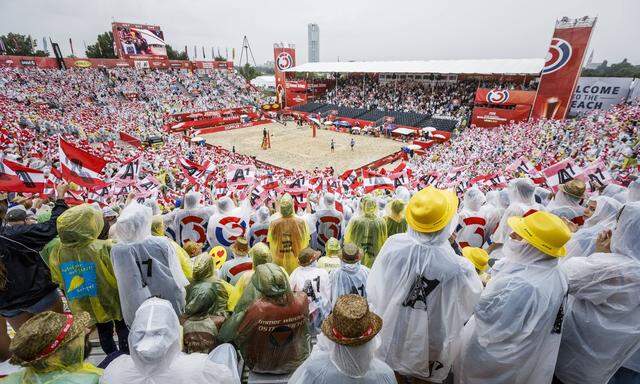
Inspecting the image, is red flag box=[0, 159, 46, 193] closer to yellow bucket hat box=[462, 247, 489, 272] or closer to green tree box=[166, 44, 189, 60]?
yellow bucket hat box=[462, 247, 489, 272]

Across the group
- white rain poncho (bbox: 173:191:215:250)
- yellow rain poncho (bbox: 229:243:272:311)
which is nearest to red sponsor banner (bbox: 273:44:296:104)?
white rain poncho (bbox: 173:191:215:250)

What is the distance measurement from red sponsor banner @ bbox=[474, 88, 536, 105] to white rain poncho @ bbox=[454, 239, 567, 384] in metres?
30.0

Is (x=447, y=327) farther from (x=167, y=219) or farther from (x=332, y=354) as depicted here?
(x=167, y=219)

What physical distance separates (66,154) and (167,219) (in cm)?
222

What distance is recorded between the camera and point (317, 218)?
6426 mm

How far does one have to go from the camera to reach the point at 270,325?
8.95 feet

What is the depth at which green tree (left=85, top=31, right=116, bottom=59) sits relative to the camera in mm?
56375

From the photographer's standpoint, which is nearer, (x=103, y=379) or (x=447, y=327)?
(x=103, y=379)

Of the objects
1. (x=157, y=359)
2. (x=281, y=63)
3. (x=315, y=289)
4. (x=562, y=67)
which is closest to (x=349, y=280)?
(x=315, y=289)

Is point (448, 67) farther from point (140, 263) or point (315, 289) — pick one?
point (140, 263)

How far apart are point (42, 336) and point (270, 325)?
5.04ft

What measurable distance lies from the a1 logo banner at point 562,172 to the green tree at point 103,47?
69366mm

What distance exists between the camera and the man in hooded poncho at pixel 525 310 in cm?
245

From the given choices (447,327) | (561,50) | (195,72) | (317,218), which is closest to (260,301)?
(447,327)
